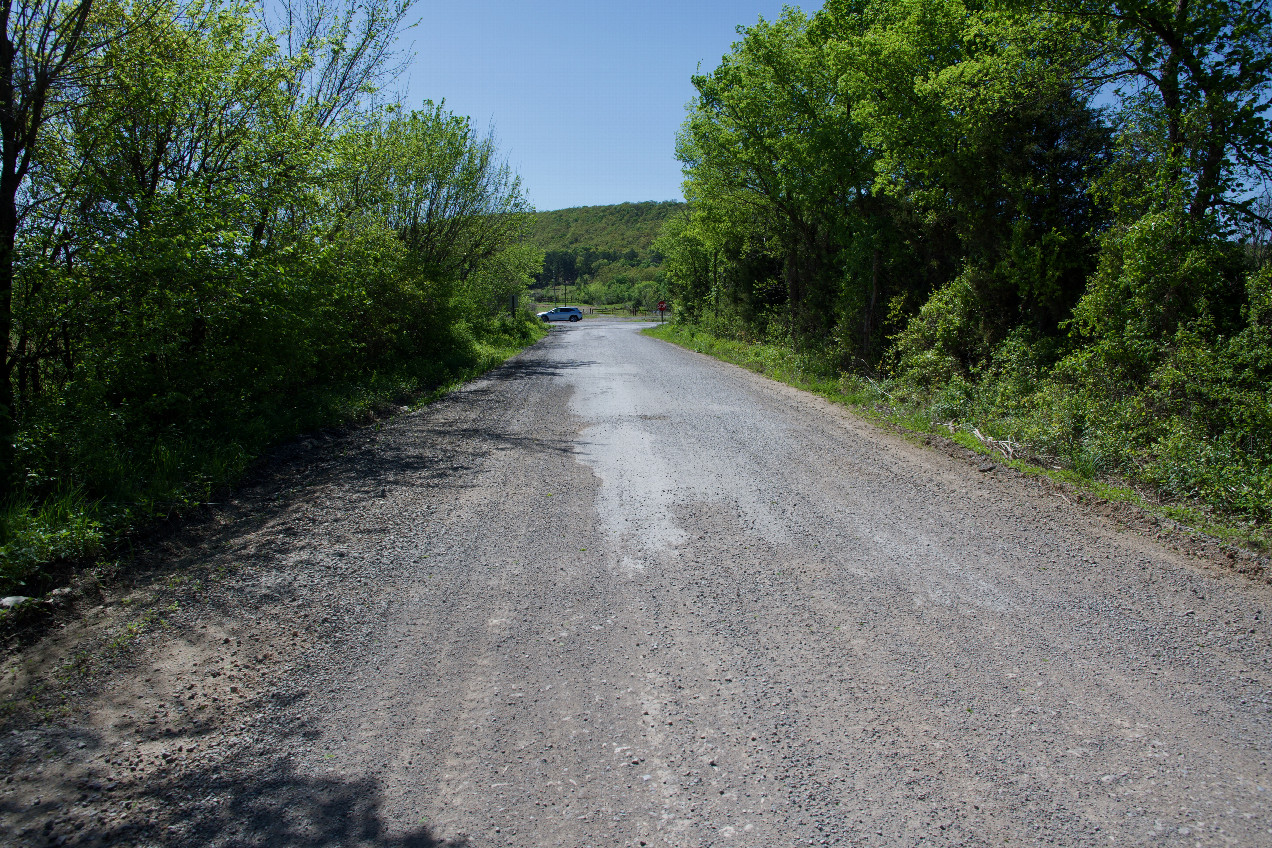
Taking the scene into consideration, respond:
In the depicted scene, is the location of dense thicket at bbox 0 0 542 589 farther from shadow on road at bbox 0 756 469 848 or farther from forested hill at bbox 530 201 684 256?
forested hill at bbox 530 201 684 256

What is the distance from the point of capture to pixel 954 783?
2.71 metres

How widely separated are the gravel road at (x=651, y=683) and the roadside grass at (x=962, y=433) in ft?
1.84

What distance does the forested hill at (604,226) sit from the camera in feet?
495

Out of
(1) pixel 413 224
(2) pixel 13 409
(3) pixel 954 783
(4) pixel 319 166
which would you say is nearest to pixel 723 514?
(3) pixel 954 783

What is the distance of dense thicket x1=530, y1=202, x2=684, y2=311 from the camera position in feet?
323

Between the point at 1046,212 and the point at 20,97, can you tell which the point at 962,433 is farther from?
the point at 20,97

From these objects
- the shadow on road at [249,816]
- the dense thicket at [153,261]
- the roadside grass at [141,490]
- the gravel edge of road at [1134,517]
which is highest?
the dense thicket at [153,261]

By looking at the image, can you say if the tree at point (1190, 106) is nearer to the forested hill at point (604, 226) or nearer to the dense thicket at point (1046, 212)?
the dense thicket at point (1046, 212)

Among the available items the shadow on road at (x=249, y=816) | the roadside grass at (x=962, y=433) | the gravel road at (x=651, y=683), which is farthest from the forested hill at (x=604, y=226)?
Result: the shadow on road at (x=249, y=816)

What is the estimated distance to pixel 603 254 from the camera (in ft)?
463

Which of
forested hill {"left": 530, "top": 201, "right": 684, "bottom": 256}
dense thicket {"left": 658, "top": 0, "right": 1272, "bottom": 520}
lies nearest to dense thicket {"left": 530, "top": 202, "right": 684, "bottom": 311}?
forested hill {"left": 530, "top": 201, "right": 684, "bottom": 256}

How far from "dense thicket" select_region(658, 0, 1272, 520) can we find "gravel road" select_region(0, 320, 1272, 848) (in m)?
1.92

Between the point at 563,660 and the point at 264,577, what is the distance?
7.76 ft

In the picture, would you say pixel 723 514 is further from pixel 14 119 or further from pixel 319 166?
pixel 319 166
